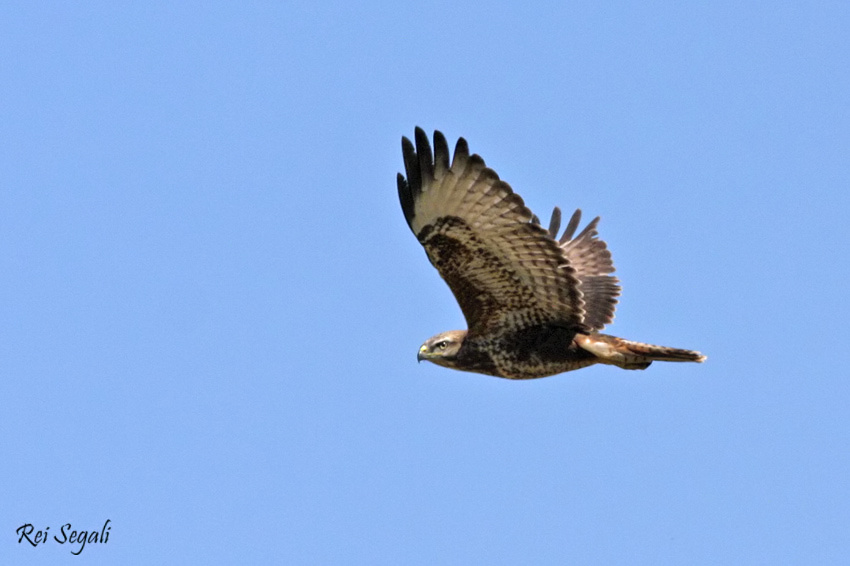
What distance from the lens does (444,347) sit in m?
12.0

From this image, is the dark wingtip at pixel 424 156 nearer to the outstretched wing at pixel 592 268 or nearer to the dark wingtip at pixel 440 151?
the dark wingtip at pixel 440 151

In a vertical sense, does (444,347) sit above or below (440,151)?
below

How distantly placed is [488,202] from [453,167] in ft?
1.31

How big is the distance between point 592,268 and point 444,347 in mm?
2329

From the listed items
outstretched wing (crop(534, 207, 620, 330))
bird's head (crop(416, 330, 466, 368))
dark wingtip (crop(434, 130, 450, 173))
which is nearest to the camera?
dark wingtip (crop(434, 130, 450, 173))

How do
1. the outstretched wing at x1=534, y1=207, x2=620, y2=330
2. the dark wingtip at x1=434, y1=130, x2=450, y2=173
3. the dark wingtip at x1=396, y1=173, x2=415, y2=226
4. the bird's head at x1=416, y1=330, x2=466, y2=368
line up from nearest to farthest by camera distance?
the dark wingtip at x1=434, y1=130, x2=450, y2=173 < the dark wingtip at x1=396, y1=173, x2=415, y2=226 < the bird's head at x1=416, y1=330, x2=466, y2=368 < the outstretched wing at x1=534, y1=207, x2=620, y2=330

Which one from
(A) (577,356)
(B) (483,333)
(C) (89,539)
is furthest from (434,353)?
(C) (89,539)

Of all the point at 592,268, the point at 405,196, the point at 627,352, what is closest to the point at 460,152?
the point at 405,196

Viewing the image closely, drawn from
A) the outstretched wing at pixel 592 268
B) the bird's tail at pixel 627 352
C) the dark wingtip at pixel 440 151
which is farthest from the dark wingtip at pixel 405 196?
the outstretched wing at pixel 592 268

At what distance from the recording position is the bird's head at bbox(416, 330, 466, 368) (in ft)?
39.3

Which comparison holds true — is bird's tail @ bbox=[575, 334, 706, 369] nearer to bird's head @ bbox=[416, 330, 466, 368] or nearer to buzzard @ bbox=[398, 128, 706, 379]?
buzzard @ bbox=[398, 128, 706, 379]

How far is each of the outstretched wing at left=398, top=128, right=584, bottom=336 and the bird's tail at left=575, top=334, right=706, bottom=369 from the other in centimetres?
22

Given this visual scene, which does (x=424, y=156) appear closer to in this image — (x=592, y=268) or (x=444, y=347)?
(x=444, y=347)

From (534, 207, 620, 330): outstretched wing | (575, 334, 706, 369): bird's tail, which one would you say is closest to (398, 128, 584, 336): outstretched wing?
(575, 334, 706, 369): bird's tail
